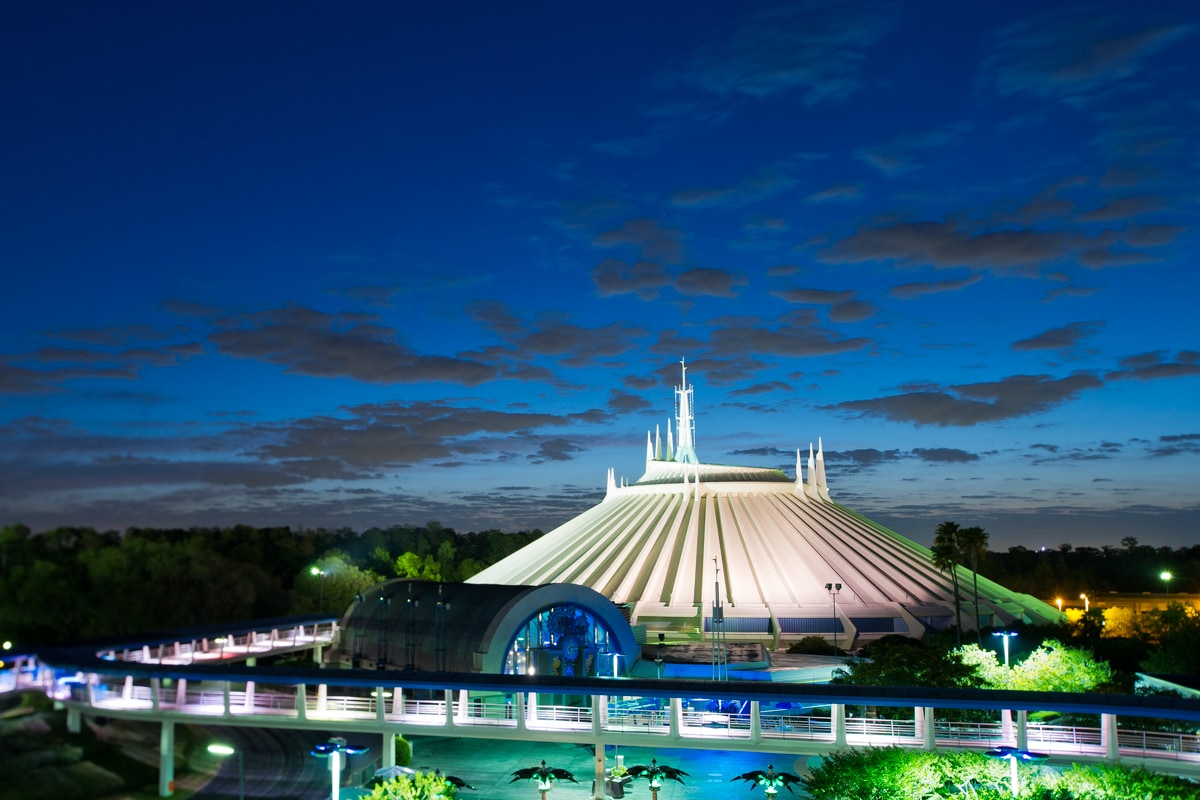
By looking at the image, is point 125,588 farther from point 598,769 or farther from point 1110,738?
point 1110,738

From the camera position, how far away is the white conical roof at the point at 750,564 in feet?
160

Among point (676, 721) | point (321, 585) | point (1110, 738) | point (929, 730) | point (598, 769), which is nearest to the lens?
point (1110, 738)

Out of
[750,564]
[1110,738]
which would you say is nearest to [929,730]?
[1110,738]

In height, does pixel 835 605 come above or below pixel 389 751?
above

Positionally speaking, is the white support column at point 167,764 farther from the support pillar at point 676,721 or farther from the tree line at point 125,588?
the tree line at point 125,588

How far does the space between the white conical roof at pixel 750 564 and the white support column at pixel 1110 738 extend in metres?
25.3

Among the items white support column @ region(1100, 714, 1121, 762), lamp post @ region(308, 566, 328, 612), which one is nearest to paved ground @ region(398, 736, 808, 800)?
white support column @ region(1100, 714, 1121, 762)

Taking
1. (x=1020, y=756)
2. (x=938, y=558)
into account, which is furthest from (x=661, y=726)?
(x=938, y=558)

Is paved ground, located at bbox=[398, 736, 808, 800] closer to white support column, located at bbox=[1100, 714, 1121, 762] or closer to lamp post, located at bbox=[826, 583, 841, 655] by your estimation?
white support column, located at bbox=[1100, 714, 1121, 762]

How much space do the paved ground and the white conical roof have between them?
17010 millimetres

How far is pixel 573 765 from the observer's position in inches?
1131

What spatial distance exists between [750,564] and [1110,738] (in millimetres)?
32738

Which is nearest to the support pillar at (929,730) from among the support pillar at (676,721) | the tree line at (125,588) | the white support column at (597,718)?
the support pillar at (676,721)

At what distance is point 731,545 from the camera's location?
5628 cm
